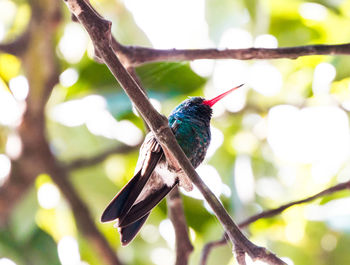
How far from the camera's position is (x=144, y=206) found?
2.52 metres

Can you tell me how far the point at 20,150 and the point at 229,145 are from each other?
171cm

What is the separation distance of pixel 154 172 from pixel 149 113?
925 millimetres

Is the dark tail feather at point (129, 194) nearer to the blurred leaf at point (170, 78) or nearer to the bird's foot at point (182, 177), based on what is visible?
the bird's foot at point (182, 177)

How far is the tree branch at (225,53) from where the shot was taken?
231 cm

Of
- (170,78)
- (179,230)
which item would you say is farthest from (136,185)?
(170,78)

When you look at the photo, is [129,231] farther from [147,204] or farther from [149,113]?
[149,113]

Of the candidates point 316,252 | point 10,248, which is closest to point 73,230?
point 10,248

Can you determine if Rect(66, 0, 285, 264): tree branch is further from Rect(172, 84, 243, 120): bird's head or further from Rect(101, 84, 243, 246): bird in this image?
Rect(172, 84, 243, 120): bird's head

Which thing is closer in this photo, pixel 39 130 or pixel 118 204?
pixel 118 204

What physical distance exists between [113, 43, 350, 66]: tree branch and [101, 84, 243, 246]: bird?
300mm

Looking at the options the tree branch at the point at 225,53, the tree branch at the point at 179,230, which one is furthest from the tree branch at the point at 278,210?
the tree branch at the point at 225,53

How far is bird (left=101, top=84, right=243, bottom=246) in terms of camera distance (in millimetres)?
2322

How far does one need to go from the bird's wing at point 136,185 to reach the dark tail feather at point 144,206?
8cm

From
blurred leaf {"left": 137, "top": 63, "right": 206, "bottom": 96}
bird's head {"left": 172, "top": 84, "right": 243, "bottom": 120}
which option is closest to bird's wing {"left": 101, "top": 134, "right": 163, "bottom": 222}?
bird's head {"left": 172, "top": 84, "right": 243, "bottom": 120}
